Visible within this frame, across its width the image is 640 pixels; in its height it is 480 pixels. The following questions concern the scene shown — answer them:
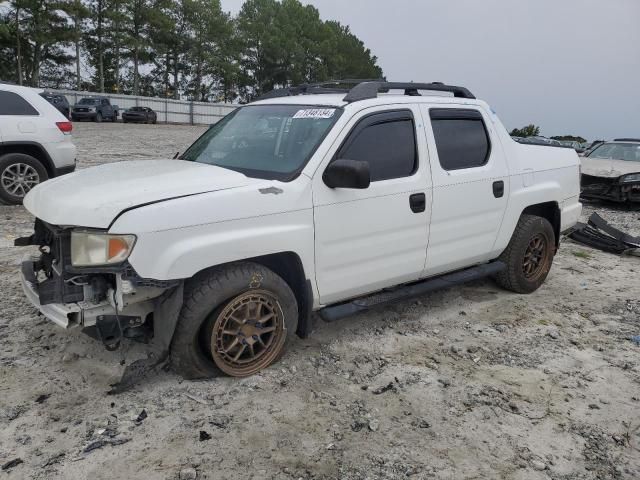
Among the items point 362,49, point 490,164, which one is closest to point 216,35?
point 362,49

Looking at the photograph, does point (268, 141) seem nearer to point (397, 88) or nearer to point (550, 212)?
point (397, 88)

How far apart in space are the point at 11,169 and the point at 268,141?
18.7ft

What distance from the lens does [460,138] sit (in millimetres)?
4516

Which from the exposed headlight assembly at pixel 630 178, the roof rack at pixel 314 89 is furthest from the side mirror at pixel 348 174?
the exposed headlight assembly at pixel 630 178

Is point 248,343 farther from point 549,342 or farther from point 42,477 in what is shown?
point 549,342

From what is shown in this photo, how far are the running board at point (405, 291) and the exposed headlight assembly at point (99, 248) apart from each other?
1.41 metres

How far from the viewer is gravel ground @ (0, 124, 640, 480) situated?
278cm

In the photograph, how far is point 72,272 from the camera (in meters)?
3.01

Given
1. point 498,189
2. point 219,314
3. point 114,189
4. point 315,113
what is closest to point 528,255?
point 498,189

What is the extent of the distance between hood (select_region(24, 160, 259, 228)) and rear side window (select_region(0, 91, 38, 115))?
5.10 metres

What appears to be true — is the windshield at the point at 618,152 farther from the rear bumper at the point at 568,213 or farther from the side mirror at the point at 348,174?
the side mirror at the point at 348,174

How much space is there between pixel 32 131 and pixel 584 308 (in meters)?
7.47

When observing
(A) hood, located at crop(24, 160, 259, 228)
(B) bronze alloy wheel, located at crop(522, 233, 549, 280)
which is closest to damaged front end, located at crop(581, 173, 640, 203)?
(B) bronze alloy wheel, located at crop(522, 233, 549, 280)

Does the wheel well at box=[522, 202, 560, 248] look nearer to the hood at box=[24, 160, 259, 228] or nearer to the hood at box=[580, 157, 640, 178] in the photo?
the hood at box=[24, 160, 259, 228]
